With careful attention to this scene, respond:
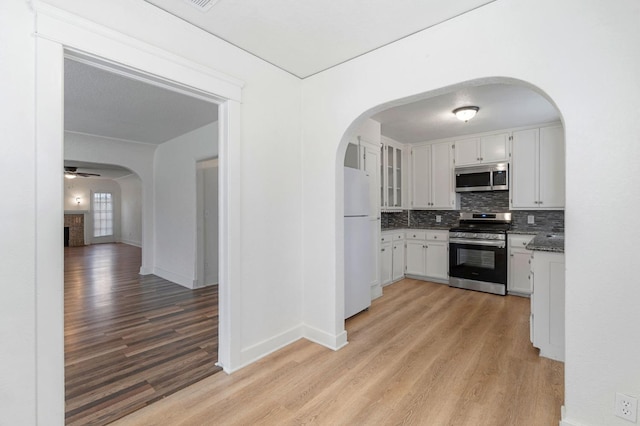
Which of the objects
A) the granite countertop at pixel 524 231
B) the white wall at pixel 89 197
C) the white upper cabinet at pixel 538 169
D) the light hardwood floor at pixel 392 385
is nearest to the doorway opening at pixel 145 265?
the light hardwood floor at pixel 392 385

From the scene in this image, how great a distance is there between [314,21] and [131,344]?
3291 millimetres

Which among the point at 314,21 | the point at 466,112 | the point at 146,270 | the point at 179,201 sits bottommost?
the point at 146,270

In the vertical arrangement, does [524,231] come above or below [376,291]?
above

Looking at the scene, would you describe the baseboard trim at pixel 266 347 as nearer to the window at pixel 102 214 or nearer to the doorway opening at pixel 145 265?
the doorway opening at pixel 145 265

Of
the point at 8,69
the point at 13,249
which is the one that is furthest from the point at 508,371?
the point at 8,69

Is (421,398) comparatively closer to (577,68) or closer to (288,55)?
(577,68)

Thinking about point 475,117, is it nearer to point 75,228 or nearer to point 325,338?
point 325,338

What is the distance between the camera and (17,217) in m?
1.44

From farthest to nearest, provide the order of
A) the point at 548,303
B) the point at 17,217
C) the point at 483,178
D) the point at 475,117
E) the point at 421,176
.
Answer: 1. the point at 421,176
2. the point at 483,178
3. the point at 475,117
4. the point at 548,303
5. the point at 17,217

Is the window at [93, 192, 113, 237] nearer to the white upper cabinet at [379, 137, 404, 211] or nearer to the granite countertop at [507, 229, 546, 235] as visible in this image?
the white upper cabinet at [379, 137, 404, 211]

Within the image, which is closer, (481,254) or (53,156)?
(53,156)

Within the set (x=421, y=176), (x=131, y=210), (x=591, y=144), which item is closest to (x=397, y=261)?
(x=421, y=176)

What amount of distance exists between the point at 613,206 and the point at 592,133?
41 cm

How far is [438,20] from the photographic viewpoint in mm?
2068
